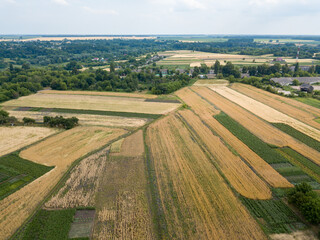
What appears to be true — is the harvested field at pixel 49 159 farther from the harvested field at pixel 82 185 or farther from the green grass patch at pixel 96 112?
the green grass patch at pixel 96 112

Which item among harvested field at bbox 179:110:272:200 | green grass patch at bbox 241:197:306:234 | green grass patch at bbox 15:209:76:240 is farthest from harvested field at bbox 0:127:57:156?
green grass patch at bbox 241:197:306:234

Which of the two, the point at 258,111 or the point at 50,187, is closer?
the point at 50,187

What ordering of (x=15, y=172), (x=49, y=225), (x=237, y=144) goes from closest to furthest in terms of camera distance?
(x=49, y=225)
(x=15, y=172)
(x=237, y=144)

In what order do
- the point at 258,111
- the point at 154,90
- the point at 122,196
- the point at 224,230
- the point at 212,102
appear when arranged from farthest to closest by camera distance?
the point at 154,90 → the point at 212,102 → the point at 258,111 → the point at 122,196 → the point at 224,230

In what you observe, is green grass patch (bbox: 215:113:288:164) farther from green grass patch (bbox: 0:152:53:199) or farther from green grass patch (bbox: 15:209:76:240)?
green grass patch (bbox: 0:152:53:199)

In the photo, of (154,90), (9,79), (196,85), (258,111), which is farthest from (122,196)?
(9,79)

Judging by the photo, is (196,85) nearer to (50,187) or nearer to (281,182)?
(281,182)

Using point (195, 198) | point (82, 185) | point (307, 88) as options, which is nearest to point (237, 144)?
point (195, 198)

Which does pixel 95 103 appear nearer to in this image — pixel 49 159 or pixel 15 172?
pixel 49 159
